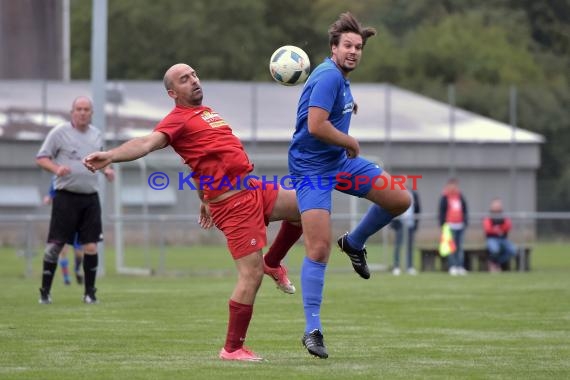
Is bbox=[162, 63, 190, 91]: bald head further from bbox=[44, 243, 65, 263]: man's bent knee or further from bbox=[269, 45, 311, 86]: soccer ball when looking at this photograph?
bbox=[44, 243, 65, 263]: man's bent knee

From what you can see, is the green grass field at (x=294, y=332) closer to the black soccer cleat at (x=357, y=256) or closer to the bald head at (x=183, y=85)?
the black soccer cleat at (x=357, y=256)

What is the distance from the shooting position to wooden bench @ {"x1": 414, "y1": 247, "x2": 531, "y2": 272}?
22.5m

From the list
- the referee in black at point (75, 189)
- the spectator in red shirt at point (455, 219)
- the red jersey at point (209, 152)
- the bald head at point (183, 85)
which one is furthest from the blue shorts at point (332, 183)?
the spectator in red shirt at point (455, 219)

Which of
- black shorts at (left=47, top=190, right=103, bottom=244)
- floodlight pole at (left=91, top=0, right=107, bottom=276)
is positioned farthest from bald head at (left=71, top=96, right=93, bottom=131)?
floodlight pole at (left=91, top=0, right=107, bottom=276)

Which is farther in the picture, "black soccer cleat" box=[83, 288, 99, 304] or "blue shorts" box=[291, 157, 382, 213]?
"black soccer cleat" box=[83, 288, 99, 304]

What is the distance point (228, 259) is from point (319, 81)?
1798cm

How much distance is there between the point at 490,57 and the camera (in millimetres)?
54781

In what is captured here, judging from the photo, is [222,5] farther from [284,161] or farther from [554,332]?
[554,332]

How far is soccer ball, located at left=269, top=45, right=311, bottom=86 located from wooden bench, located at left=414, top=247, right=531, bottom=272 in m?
→ 13.9

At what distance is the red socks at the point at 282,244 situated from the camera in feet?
28.3

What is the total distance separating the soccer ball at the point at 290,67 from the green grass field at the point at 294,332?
188 centimetres

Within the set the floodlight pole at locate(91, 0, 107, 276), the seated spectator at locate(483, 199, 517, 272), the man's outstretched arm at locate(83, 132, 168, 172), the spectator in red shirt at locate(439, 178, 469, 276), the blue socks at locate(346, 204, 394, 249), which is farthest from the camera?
the seated spectator at locate(483, 199, 517, 272)

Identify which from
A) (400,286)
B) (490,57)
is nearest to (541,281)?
(400,286)

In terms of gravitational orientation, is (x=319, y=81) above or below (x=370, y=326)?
above
